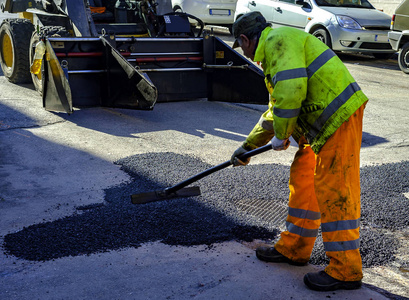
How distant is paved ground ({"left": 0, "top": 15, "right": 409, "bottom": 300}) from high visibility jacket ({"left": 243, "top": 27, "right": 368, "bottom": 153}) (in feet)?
3.17

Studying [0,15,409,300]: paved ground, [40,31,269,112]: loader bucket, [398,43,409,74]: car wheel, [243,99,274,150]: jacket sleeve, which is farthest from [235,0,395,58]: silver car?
[243,99,274,150]: jacket sleeve

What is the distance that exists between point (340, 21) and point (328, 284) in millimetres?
9748

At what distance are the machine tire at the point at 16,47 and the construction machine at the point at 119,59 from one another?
0.05 ft

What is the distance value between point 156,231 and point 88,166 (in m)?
1.78

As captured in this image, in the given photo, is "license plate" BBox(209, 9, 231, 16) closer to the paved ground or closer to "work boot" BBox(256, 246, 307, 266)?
the paved ground

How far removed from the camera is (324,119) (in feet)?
10.2

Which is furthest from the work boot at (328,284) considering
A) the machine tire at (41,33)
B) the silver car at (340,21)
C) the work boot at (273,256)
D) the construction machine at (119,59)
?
the silver car at (340,21)

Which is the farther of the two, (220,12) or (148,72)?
(220,12)

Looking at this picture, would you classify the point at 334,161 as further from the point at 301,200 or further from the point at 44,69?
the point at 44,69

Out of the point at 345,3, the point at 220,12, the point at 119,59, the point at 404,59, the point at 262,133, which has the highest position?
the point at 345,3

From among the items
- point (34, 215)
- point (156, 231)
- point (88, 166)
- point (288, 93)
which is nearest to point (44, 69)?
point (88, 166)

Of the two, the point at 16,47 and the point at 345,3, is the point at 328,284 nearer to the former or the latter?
the point at 16,47

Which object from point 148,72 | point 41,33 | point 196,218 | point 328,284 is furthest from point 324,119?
point 41,33

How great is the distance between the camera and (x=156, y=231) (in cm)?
388
